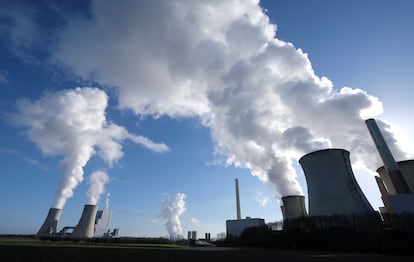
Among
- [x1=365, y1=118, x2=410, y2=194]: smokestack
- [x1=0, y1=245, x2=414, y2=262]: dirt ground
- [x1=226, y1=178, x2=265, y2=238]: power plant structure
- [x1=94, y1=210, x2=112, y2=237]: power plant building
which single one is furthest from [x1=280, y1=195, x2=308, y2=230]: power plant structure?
[x1=94, y1=210, x2=112, y2=237]: power plant building

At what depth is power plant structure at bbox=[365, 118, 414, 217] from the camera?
869 inches

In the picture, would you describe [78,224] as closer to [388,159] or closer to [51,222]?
[51,222]

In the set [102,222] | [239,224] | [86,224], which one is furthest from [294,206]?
[102,222]

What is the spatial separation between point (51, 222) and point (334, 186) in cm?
4509

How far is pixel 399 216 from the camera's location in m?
21.7

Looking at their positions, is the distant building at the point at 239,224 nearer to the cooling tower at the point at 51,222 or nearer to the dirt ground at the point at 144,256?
the cooling tower at the point at 51,222

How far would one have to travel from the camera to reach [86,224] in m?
41.6

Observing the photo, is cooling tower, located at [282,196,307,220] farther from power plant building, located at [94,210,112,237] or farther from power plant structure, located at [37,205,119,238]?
power plant building, located at [94,210,112,237]

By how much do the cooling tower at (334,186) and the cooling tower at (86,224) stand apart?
115 ft

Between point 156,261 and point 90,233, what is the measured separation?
127ft

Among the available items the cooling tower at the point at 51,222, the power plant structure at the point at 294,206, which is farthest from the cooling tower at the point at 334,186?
the cooling tower at the point at 51,222

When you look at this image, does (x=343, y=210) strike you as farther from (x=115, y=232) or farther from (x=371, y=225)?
(x=115, y=232)

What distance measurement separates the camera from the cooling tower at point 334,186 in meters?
23.4

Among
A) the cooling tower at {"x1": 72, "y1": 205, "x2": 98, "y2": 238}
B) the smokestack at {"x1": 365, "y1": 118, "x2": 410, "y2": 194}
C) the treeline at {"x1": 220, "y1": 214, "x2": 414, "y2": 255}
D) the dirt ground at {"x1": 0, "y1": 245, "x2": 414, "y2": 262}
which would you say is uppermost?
the smokestack at {"x1": 365, "y1": 118, "x2": 410, "y2": 194}
